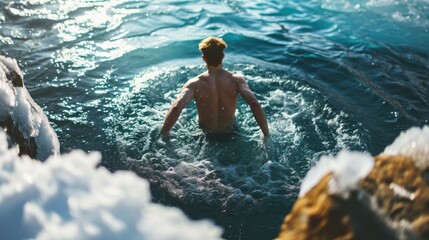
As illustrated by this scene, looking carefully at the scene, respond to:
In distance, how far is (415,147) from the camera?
3.71 ft

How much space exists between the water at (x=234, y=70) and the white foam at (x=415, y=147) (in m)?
2.47

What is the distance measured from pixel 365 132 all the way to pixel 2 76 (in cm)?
458

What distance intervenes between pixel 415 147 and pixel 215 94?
3788 millimetres

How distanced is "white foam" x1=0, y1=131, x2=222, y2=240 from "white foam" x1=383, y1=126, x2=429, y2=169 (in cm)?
64

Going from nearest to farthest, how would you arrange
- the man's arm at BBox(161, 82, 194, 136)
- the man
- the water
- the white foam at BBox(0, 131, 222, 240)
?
the white foam at BBox(0, 131, 222, 240) → the water → the man's arm at BBox(161, 82, 194, 136) → the man

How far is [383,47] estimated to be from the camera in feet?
28.0

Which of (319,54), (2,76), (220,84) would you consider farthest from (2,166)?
(319,54)

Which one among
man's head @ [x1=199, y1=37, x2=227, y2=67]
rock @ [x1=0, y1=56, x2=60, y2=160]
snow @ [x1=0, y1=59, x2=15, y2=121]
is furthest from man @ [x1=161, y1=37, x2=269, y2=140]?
snow @ [x1=0, y1=59, x2=15, y2=121]

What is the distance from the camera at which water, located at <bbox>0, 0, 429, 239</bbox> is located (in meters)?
4.27

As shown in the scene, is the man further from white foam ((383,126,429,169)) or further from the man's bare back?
white foam ((383,126,429,169))

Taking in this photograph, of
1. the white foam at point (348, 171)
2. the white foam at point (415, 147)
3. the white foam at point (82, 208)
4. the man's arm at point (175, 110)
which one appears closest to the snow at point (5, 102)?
the white foam at point (82, 208)

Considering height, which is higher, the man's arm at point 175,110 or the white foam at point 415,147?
the white foam at point 415,147

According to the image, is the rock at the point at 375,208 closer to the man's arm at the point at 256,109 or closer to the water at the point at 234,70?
the water at the point at 234,70

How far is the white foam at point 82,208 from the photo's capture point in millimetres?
905
